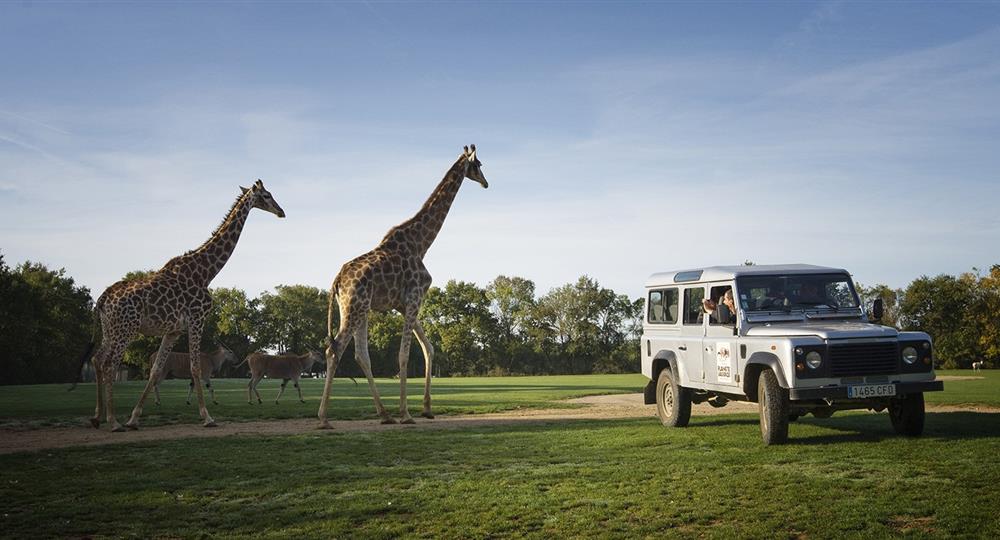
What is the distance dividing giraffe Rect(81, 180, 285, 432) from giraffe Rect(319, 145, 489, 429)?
2809 millimetres

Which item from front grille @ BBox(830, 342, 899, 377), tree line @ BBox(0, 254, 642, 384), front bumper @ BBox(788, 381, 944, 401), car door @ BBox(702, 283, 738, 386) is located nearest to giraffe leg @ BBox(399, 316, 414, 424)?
car door @ BBox(702, 283, 738, 386)

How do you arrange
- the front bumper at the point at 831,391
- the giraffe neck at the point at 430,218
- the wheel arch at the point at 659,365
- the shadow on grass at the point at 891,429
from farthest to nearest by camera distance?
1. the giraffe neck at the point at 430,218
2. the wheel arch at the point at 659,365
3. the shadow on grass at the point at 891,429
4. the front bumper at the point at 831,391

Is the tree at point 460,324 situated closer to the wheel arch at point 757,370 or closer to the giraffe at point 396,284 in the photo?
the giraffe at point 396,284

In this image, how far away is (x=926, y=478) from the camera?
936 cm

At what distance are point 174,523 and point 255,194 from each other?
13233 mm

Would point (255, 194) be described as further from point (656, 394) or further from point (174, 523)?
point (174, 523)

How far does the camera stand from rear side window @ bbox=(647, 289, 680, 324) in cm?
1580

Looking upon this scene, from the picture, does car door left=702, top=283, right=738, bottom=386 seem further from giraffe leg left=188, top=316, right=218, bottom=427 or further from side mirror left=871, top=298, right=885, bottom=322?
giraffe leg left=188, top=316, right=218, bottom=427

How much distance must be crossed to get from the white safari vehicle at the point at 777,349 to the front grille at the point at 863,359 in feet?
0.05

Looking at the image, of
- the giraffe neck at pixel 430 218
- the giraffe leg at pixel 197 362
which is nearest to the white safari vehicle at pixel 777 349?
the giraffe neck at pixel 430 218

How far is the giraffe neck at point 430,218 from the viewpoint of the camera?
20.4 metres

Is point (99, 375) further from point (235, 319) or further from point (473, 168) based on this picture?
point (235, 319)

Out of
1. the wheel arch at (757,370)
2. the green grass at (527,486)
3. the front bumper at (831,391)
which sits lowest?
the green grass at (527,486)

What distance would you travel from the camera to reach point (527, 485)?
975 centimetres
